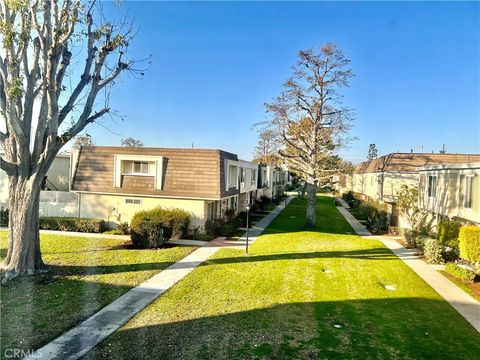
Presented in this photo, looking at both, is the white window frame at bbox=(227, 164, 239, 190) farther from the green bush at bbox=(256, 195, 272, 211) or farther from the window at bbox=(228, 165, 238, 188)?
the green bush at bbox=(256, 195, 272, 211)

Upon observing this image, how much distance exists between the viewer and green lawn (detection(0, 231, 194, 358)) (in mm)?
7059

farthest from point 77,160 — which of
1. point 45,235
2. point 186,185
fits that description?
point 186,185

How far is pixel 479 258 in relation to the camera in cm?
1105

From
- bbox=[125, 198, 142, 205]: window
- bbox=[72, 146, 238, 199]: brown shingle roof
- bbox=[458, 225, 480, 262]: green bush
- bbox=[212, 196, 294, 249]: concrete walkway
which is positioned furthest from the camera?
bbox=[125, 198, 142, 205]: window

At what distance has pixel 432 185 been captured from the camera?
17969mm

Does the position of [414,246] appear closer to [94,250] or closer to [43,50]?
[94,250]

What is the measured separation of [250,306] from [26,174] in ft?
27.0

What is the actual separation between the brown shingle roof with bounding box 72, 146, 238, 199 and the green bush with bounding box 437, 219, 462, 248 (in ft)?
35.0

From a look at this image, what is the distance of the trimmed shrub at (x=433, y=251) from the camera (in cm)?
1413

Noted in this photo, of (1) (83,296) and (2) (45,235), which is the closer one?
(1) (83,296)

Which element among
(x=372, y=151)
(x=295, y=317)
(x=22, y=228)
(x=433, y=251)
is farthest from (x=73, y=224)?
(x=372, y=151)

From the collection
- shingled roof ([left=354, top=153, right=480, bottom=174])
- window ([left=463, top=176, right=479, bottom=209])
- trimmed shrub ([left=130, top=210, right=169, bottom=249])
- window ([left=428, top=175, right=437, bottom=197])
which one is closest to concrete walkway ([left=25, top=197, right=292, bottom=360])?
trimmed shrub ([left=130, top=210, right=169, bottom=249])

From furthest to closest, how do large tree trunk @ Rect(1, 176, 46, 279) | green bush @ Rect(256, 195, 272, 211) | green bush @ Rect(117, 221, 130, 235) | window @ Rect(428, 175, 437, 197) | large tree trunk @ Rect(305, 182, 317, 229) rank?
green bush @ Rect(256, 195, 272, 211) < large tree trunk @ Rect(305, 182, 317, 229) < green bush @ Rect(117, 221, 130, 235) < window @ Rect(428, 175, 437, 197) < large tree trunk @ Rect(1, 176, 46, 279)

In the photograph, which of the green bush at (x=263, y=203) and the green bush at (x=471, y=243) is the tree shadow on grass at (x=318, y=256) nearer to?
the green bush at (x=471, y=243)
